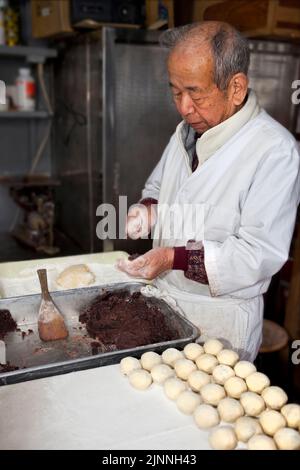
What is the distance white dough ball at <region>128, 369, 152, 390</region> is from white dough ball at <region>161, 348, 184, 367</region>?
8 cm

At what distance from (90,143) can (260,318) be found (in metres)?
1.66

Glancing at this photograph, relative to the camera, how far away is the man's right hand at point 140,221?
175 centimetres

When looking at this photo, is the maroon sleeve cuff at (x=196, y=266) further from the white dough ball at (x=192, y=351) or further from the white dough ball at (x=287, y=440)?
the white dough ball at (x=287, y=440)

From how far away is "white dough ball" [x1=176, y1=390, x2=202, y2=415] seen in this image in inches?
40.2

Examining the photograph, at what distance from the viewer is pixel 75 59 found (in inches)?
119

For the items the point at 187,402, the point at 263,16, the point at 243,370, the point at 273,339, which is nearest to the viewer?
the point at 187,402

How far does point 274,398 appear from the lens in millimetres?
1055

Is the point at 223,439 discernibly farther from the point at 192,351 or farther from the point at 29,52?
the point at 29,52

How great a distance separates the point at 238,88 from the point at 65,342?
92 cm

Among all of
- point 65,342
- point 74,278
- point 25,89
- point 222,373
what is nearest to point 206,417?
point 222,373

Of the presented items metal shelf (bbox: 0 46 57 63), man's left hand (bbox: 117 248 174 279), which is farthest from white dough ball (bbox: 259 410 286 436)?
metal shelf (bbox: 0 46 57 63)

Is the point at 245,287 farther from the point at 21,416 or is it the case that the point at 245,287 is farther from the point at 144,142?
the point at 144,142
